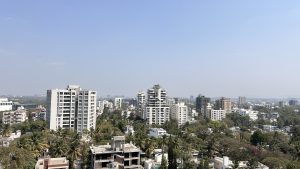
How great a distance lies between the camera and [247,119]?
99188 mm

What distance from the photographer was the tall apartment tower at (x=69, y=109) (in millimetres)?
61219

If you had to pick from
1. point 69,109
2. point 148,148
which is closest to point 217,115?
point 69,109

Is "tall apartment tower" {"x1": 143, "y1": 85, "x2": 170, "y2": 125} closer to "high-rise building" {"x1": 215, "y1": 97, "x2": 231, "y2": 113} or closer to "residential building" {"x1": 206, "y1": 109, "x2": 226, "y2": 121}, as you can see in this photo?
"residential building" {"x1": 206, "y1": 109, "x2": 226, "y2": 121}

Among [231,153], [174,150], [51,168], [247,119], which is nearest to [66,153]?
[51,168]

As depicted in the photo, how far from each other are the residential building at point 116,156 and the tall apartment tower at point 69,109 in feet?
95.6

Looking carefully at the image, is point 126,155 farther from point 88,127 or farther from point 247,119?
point 247,119

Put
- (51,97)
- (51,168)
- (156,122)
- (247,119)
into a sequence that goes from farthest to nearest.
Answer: (247,119), (156,122), (51,97), (51,168)

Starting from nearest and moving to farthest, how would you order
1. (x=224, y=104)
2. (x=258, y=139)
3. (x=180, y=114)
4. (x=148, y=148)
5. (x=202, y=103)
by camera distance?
(x=148, y=148) → (x=258, y=139) → (x=180, y=114) → (x=202, y=103) → (x=224, y=104)

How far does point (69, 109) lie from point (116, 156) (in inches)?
Answer: 1267

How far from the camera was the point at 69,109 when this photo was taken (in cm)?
6203

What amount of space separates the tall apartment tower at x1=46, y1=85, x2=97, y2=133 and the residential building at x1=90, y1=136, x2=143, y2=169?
29.1 m

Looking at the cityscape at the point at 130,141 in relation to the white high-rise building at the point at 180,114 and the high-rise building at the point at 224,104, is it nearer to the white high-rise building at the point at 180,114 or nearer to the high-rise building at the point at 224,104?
the white high-rise building at the point at 180,114

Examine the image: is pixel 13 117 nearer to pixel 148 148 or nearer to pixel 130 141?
pixel 130 141

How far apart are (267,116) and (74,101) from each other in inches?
3584
